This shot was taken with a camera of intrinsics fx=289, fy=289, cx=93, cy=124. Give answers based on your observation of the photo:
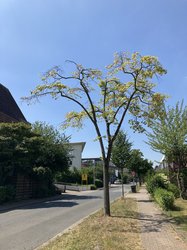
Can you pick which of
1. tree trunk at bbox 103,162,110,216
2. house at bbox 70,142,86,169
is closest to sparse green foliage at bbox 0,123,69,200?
tree trunk at bbox 103,162,110,216

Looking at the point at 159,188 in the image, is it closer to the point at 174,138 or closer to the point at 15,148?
the point at 174,138

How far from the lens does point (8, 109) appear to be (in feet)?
103

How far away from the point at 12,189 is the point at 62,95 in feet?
35.7

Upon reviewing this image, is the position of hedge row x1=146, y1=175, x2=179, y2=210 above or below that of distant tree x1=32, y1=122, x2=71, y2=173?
below

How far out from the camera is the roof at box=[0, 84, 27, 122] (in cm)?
2897

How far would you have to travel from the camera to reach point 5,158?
68.9 feet

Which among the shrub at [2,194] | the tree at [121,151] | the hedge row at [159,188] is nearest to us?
the hedge row at [159,188]

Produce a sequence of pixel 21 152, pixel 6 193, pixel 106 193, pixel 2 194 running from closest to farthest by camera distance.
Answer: pixel 106 193
pixel 2 194
pixel 6 193
pixel 21 152

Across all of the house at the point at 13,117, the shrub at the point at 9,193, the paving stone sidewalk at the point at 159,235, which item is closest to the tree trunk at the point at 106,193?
the paving stone sidewalk at the point at 159,235

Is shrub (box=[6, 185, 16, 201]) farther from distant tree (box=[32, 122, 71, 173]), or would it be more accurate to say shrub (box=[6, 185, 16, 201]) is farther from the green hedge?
distant tree (box=[32, 122, 71, 173])

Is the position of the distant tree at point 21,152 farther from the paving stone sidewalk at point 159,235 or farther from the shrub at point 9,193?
the paving stone sidewalk at point 159,235

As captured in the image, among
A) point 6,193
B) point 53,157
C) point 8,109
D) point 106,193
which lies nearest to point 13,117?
point 8,109

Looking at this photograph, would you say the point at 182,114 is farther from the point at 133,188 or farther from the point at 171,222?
the point at 133,188

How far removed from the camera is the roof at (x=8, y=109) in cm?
2897
